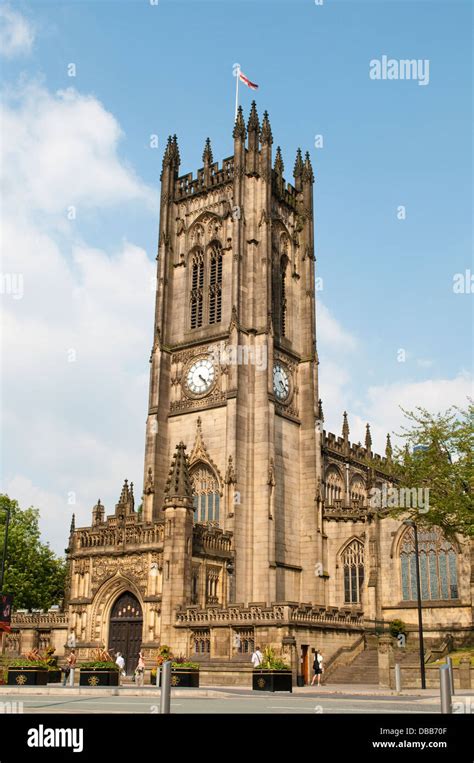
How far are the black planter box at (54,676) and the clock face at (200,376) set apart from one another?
27456mm

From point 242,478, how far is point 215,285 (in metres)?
15.2

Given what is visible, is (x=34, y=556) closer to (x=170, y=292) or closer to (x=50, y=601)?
(x=50, y=601)

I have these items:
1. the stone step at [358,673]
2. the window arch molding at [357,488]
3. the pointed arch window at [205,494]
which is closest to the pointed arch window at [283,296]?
the pointed arch window at [205,494]

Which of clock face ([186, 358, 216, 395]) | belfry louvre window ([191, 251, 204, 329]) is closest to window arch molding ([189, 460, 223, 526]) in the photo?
clock face ([186, 358, 216, 395])

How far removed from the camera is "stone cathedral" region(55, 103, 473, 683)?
42.3m

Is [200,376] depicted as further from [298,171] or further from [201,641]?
[201,641]

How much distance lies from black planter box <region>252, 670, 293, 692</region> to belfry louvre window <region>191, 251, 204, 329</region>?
34.4 m

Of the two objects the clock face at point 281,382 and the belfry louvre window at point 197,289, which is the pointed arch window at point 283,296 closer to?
the clock face at point 281,382

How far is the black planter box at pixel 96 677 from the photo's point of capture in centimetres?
2922

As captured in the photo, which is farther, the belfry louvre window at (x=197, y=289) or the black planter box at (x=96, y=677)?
the belfry louvre window at (x=197, y=289)

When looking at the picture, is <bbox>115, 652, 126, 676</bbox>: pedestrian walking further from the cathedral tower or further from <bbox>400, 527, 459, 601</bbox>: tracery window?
<bbox>400, 527, 459, 601</bbox>: tracery window

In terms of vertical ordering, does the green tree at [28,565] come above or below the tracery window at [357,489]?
below
